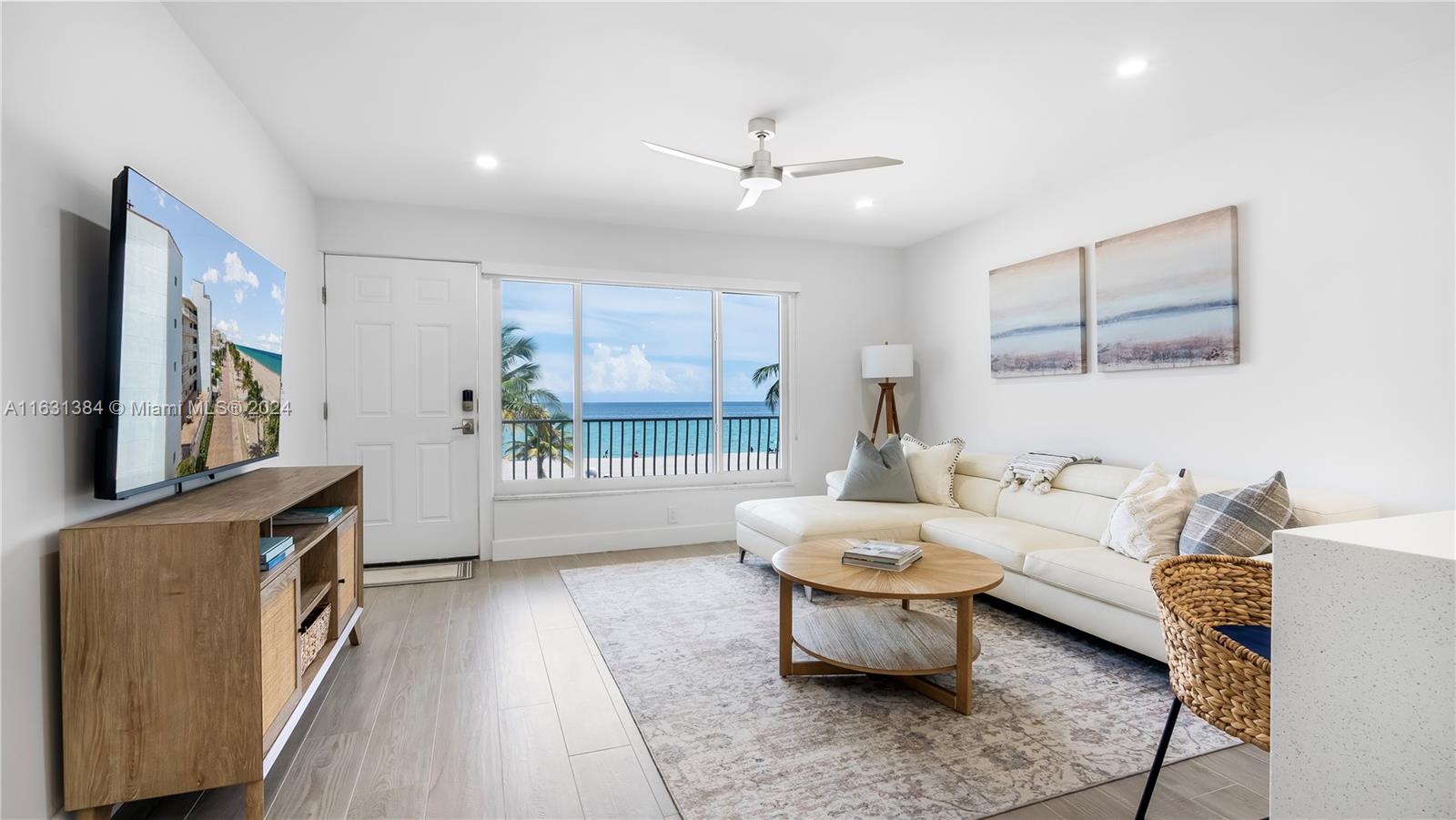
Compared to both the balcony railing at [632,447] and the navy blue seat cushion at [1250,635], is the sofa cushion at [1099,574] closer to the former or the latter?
the navy blue seat cushion at [1250,635]

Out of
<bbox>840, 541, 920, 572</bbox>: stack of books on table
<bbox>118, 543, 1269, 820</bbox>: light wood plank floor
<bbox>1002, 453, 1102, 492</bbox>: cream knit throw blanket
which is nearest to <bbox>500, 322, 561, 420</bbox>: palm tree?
<bbox>118, 543, 1269, 820</bbox>: light wood plank floor

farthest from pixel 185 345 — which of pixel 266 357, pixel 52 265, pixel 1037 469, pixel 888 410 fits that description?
pixel 888 410

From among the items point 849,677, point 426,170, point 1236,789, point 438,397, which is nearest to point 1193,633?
point 1236,789

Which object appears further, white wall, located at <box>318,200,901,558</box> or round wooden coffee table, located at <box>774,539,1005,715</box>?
white wall, located at <box>318,200,901,558</box>

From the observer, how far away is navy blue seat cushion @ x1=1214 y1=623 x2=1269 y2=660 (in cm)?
148

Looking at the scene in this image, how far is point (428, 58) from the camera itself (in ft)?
8.46

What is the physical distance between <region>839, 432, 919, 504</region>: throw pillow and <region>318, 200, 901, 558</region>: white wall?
1.13m

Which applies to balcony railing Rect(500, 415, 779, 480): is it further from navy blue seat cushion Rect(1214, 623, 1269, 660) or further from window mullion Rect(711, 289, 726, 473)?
navy blue seat cushion Rect(1214, 623, 1269, 660)

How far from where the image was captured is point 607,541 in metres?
4.93

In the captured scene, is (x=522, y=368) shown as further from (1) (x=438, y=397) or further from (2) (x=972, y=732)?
(2) (x=972, y=732)

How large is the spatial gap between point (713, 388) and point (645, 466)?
32.4 inches

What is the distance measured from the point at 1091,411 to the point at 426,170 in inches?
161

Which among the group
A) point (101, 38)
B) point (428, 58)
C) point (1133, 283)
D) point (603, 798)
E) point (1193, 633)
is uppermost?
point (428, 58)

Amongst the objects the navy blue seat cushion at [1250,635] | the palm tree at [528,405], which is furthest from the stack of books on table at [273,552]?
the palm tree at [528,405]
